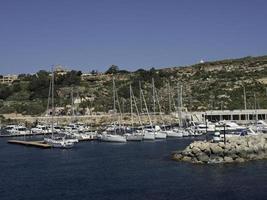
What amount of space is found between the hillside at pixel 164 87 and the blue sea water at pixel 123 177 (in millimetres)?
51321

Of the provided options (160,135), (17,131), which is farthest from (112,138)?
(17,131)

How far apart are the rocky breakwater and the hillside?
54.6 m

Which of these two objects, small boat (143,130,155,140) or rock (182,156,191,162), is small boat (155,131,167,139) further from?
rock (182,156,191,162)

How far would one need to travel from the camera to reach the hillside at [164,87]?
119 m

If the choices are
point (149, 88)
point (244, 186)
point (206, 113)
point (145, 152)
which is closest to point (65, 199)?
point (244, 186)

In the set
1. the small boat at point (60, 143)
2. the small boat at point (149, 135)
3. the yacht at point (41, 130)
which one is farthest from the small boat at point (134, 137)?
the yacht at point (41, 130)

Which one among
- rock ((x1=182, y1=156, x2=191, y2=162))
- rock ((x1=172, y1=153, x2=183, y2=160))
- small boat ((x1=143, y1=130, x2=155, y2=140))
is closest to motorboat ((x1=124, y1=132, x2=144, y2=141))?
small boat ((x1=143, y1=130, x2=155, y2=140))

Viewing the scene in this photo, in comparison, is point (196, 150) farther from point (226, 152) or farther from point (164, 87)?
point (164, 87)

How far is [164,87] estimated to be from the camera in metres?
134

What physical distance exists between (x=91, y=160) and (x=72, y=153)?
791 centimetres

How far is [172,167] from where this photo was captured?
163 feet

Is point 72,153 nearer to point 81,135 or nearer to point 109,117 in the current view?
point 81,135

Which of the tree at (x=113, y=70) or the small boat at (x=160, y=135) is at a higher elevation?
the tree at (x=113, y=70)

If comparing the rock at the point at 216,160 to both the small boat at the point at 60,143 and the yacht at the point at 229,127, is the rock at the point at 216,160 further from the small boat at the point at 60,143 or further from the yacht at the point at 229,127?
the yacht at the point at 229,127
